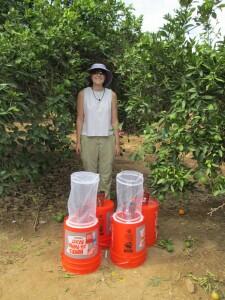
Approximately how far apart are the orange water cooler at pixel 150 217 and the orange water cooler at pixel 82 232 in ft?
1.83

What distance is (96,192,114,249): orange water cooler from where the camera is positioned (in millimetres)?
3771

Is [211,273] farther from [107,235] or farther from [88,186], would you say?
[88,186]

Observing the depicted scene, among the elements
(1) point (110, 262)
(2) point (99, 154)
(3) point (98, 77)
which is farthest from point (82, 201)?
(3) point (98, 77)

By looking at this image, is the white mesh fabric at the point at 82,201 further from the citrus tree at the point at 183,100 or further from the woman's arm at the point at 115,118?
the woman's arm at the point at 115,118

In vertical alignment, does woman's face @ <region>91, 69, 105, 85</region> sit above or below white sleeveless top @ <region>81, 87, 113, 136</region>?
above

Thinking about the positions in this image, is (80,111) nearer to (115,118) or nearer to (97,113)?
(97,113)

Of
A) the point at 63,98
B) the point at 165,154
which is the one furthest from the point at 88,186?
the point at 63,98

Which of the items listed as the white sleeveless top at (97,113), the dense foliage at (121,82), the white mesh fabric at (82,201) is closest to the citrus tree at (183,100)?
the dense foliage at (121,82)

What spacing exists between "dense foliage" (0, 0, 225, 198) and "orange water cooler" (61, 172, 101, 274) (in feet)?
2.48

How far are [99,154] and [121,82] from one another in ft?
3.55

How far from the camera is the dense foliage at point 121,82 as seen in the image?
373 centimetres

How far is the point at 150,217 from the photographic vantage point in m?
3.84

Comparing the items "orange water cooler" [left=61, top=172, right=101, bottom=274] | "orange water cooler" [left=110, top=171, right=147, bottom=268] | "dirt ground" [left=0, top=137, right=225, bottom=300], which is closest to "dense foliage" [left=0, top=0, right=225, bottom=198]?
"orange water cooler" [left=110, top=171, right=147, bottom=268]

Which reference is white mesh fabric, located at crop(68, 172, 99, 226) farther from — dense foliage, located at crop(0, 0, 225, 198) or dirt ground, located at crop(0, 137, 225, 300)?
dense foliage, located at crop(0, 0, 225, 198)
